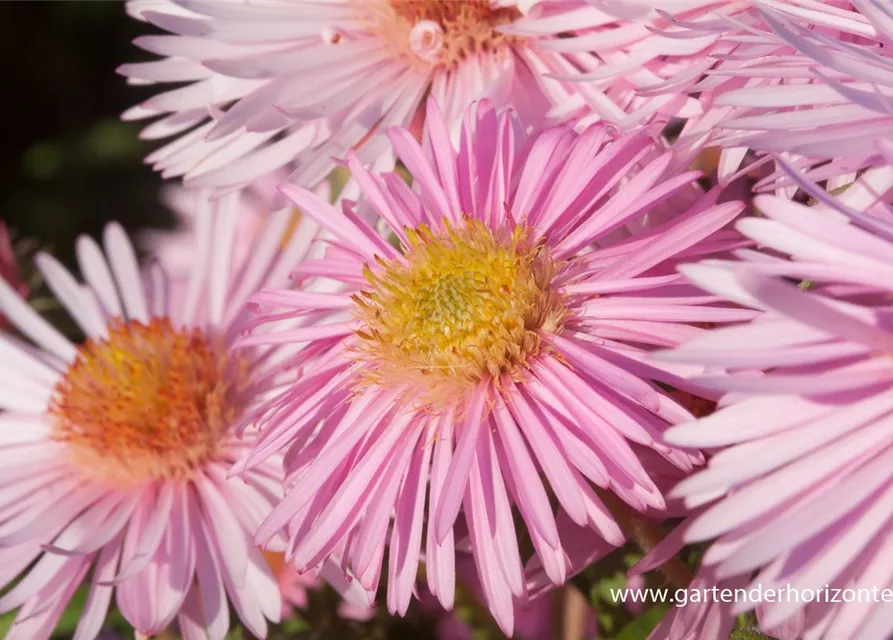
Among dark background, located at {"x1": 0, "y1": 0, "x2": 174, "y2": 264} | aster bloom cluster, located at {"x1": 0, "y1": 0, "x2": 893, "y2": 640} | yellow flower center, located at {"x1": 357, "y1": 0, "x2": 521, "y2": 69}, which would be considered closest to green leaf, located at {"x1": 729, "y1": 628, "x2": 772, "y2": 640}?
aster bloom cluster, located at {"x1": 0, "y1": 0, "x2": 893, "y2": 640}

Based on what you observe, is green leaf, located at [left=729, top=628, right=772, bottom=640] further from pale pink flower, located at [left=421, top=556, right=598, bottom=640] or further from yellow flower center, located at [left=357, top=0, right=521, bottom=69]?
yellow flower center, located at [left=357, top=0, right=521, bottom=69]

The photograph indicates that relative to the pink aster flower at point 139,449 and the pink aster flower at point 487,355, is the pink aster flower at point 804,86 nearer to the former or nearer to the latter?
the pink aster flower at point 487,355

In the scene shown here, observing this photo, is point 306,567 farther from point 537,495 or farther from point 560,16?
point 560,16

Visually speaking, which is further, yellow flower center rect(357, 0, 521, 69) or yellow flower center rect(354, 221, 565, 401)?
yellow flower center rect(357, 0, 521, 69)

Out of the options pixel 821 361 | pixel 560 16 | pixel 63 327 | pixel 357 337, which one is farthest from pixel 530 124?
pixel 63 327

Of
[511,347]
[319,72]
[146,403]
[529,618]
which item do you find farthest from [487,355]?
[529,618]
